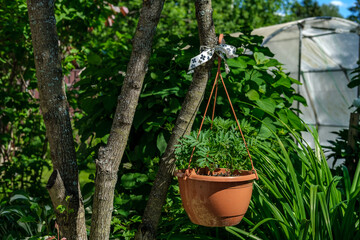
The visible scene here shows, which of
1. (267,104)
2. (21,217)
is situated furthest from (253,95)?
(21,217)

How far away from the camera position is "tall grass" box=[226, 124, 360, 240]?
2.04m

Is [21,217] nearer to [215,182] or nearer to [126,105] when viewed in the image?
[126,105]

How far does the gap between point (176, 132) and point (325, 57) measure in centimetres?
532

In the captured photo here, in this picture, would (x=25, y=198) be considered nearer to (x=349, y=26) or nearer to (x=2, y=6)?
(x=2, y=6)

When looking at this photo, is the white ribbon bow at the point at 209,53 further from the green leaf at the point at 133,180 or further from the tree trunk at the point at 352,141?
the tree trunk at the point at 352,141

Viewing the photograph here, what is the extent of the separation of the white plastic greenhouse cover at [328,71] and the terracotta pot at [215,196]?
486cm

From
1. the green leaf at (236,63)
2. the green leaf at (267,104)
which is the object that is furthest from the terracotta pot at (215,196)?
the green leaf at (236,63)

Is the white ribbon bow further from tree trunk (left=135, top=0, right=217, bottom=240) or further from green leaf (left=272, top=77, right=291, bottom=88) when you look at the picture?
green leaf (left=272, top=77, right=291, bottom=88)

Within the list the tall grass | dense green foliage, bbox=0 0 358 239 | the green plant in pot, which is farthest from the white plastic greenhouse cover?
the green plant in pot

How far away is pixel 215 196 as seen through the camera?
180 cm

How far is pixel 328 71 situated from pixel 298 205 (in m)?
5.25

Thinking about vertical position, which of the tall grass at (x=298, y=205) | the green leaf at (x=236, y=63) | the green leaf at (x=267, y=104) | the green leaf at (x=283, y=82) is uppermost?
the green leaf at (x=236, y=63)

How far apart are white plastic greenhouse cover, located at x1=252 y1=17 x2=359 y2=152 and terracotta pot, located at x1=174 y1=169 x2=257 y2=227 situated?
486cm

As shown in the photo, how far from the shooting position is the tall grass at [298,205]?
6.69 feet
